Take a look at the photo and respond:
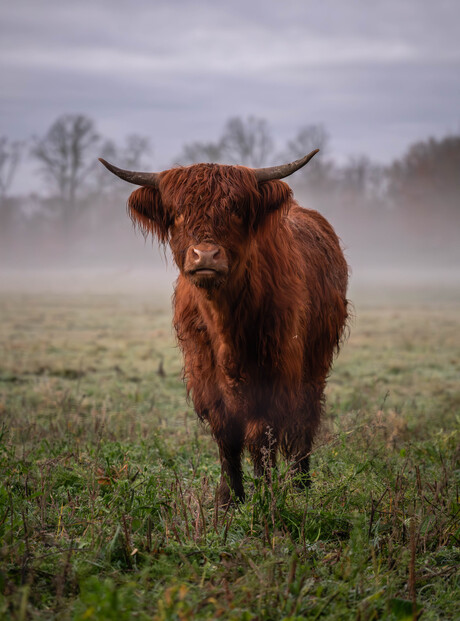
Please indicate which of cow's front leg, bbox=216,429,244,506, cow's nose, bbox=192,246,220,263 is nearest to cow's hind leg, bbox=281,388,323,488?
cow's front leg, bbox=216,429,244,506

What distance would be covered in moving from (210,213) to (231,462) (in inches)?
69.7

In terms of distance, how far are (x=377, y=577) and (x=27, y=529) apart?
1.63 metres

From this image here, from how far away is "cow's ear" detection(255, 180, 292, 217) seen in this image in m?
4.03

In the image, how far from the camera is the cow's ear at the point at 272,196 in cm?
403

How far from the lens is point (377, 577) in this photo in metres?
2.79

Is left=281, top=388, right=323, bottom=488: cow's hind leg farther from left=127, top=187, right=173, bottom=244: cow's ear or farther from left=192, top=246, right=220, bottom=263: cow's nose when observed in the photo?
left=127, top=187, right=173, bottom=244: cow's ear

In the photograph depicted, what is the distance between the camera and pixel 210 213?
373 cm

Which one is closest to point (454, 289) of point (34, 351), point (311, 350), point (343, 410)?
point (34, 351)

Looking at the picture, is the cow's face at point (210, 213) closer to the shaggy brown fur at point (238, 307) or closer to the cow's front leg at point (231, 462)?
the shaggy brown fur at point (238, 307)

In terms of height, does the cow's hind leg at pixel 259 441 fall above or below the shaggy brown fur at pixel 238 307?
below

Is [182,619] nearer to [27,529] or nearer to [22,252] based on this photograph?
[27,529]

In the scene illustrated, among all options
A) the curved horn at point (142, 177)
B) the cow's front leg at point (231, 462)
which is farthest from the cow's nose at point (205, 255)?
the cow's front leg at point (231, 462)

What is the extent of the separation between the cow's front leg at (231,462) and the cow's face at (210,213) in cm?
115

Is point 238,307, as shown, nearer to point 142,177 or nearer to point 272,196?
point 272,196
